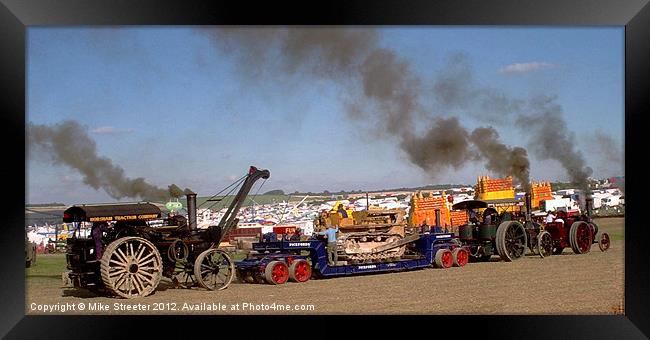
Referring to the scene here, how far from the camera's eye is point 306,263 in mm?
13930

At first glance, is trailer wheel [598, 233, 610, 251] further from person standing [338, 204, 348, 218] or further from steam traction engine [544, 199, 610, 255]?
person standing [338, 204, 348, 218]

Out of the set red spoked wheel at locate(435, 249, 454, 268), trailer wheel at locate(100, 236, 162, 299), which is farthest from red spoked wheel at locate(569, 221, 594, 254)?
trailer wheel at locate(100, 236, 162, 299)

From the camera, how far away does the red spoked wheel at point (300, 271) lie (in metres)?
13.7

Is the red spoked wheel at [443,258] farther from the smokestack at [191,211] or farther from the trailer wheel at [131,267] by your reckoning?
the trailer wheel at [131,267]

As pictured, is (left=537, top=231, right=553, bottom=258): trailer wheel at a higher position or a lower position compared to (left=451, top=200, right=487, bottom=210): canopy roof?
lower

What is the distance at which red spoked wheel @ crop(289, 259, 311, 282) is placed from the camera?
13703 mm

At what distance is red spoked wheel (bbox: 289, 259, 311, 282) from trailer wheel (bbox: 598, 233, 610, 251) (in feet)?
26.9

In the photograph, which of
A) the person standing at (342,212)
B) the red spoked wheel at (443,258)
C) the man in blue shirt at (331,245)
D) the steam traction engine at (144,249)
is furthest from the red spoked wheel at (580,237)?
the steam traction engine at (144,249)

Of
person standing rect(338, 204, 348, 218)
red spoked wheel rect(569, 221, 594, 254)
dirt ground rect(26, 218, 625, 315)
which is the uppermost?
person standing rect(338, 204, 348, 218)

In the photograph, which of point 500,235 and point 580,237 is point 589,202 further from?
point 500,235

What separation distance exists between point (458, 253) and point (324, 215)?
132 inches

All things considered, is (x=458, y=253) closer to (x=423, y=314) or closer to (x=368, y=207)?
(x=368, y=207)
